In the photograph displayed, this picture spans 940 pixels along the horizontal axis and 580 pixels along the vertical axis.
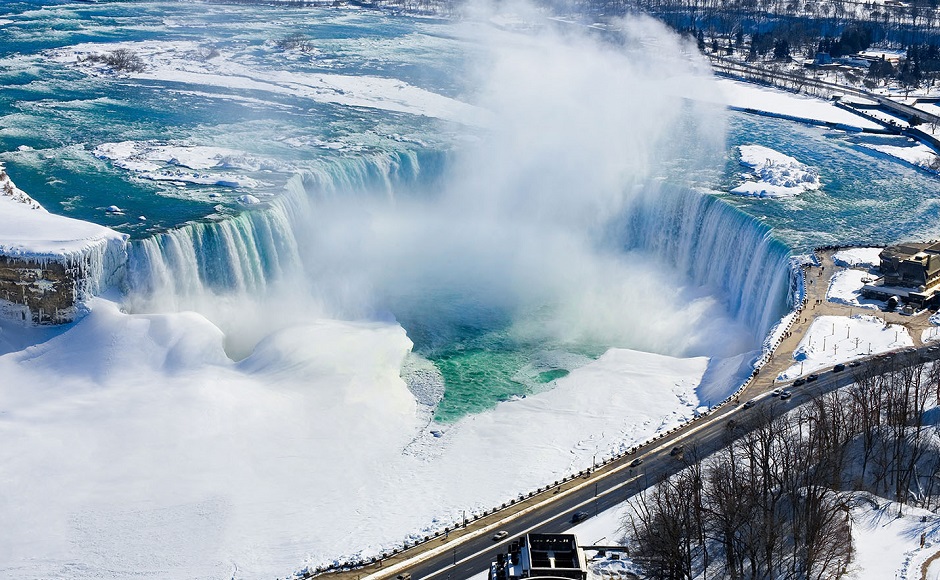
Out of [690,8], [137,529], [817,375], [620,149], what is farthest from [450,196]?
[690,8]

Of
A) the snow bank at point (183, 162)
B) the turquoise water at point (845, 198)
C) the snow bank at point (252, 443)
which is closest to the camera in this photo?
the snow bank at point (252, 443)

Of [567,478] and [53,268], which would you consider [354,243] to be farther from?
[567,478]

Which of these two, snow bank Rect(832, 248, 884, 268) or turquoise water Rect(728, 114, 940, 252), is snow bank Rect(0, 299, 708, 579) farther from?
turquoise water Rect(728, 114, 940, 252)

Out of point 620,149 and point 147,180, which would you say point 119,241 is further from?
point 620,149

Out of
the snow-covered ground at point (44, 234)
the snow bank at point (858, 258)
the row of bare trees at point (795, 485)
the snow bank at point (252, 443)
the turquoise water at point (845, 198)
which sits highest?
the snow-covered ground at point (44, 234)

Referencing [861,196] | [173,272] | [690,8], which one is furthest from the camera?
[690,8]

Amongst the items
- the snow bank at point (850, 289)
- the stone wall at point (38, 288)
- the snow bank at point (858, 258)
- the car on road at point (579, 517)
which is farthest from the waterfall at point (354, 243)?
the car on road at point (579, 517)

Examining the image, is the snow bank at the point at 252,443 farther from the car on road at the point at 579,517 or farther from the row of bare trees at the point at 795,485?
the row of bare trees at the point at 795,485
